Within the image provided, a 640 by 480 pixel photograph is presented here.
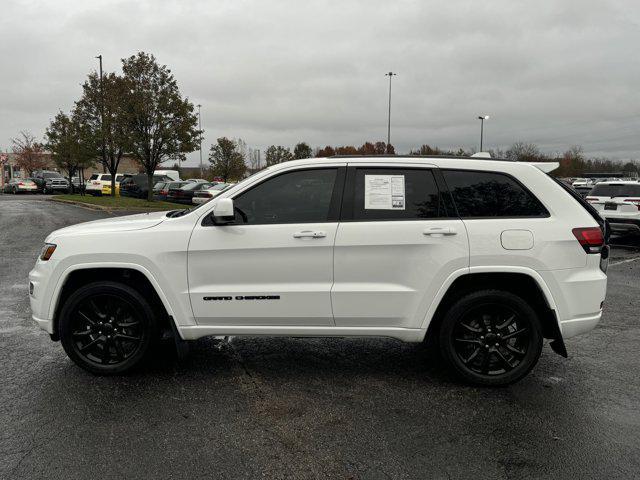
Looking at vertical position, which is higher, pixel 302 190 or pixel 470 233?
pixel 302 190

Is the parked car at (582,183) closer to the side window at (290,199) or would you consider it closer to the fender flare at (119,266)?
the side window at (290,199)

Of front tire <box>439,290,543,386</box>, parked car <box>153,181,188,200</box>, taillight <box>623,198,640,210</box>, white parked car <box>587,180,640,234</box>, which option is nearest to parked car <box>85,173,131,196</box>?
parked car <box>153,181,188,200</box>

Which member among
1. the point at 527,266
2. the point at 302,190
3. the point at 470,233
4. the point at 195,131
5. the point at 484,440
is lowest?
the point at 484,440

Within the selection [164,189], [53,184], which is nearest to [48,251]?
[164,189]

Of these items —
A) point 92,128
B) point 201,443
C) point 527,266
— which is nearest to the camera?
point 201,443

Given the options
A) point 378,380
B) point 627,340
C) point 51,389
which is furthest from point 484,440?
point 51,389

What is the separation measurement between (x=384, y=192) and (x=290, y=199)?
2.44 feet

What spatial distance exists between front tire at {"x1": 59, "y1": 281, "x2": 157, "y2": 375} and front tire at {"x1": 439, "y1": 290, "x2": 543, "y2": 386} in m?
2.40

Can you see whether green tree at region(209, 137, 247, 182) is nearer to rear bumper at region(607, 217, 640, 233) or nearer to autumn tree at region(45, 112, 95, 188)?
autumn tree at region(45, 112, 95, 188)

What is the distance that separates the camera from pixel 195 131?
77.0ft

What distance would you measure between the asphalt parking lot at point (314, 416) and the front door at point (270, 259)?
606mm

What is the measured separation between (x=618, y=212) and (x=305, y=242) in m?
11.9

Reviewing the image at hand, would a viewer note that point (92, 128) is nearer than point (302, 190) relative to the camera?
No

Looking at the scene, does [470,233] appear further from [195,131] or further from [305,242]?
[195,131]
